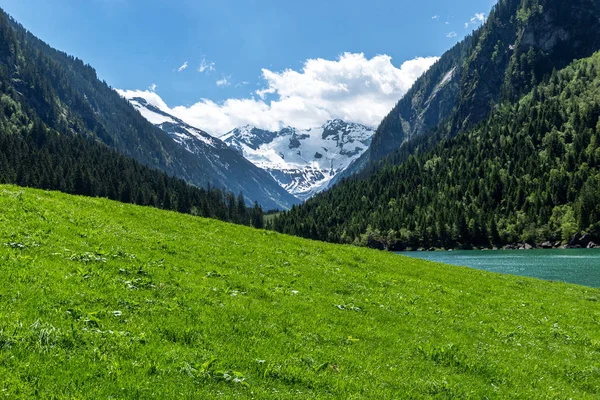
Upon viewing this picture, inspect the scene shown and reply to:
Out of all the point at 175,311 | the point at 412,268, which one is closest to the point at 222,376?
the point at 175,311

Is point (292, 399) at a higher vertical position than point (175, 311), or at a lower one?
lower

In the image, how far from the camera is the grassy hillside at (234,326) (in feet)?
36.7

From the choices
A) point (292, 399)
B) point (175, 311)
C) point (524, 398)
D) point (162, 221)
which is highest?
point (162, 221)

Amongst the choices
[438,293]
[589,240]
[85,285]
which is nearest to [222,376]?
[85,285]

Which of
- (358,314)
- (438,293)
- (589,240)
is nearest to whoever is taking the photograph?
(358,314)

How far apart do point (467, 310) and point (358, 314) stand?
8777 mm

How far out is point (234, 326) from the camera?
15234mm

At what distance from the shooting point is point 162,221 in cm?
3319

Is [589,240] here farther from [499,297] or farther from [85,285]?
[85,285]

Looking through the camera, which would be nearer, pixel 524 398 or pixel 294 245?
pixel 524 398

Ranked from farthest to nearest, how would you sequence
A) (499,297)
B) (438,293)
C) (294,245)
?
1. (294,245)
2. (499,297)
3. (438,293)

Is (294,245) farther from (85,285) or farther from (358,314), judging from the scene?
(85,285)

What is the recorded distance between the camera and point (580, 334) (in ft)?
77.1

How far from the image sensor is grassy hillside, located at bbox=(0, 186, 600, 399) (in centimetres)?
1118
